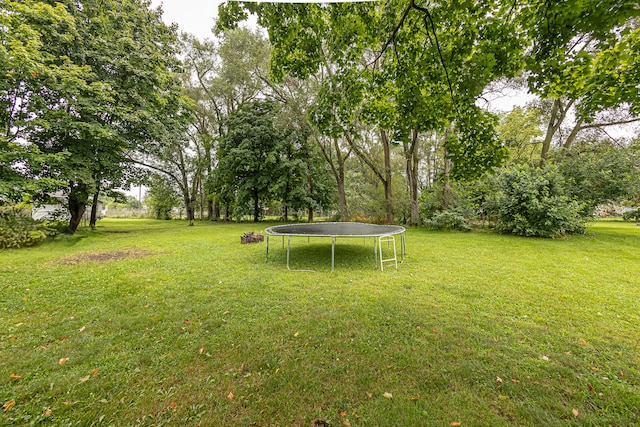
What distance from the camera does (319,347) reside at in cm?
212

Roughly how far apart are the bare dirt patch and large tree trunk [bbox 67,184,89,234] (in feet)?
10.7

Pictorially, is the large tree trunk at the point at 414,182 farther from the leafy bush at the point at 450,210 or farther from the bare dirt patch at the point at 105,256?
the bare dirt patch at the point at 105,256

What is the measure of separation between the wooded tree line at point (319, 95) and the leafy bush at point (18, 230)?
81cm

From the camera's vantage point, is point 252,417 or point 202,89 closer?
point 252,417

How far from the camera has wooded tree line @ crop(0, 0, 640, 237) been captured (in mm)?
2432

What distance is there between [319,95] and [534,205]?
806 centimetres

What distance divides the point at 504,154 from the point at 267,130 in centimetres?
1277

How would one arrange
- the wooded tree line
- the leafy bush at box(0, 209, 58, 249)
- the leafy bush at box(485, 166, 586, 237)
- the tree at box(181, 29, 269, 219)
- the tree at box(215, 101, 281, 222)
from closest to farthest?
the wooded tree line < the leafy bush at box(0, 209, 58, 249) < the leafy bush at box(485, 166, 586, 237) < the tree at box(181, 29, 269, 219) < the tree at box(215, 101, 281, 222)

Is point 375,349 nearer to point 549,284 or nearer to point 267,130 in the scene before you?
point 549,284

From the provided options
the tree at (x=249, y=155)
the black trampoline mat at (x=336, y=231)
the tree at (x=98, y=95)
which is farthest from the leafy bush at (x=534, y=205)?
the tree at (x=98, y=95)

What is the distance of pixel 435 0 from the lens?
2.85m

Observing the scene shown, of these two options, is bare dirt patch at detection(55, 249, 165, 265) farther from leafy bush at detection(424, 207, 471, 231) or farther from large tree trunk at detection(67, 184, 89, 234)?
leafy bush at detection(424, 207, 471, 231)

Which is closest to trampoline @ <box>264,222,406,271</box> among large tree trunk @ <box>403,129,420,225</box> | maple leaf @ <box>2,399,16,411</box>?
maple leaf @ <box>2,399,16,411</box>

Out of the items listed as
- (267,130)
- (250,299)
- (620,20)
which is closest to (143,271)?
(250,299)
